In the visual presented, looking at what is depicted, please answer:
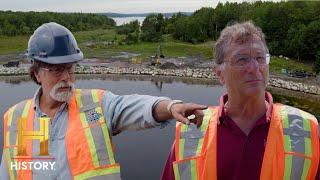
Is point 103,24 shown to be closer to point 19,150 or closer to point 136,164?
point 136,164

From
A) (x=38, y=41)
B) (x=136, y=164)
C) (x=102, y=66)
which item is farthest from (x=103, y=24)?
(x=38, y=41)

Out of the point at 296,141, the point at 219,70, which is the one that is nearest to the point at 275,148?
the point at 296,141

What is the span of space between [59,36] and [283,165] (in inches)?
64.2

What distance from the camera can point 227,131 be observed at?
105 inches

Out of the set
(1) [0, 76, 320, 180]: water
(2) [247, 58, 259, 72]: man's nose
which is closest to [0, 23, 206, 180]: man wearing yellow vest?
(2) [247, 58, 259, 72]: man's nose

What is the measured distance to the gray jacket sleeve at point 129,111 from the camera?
2.69 metres

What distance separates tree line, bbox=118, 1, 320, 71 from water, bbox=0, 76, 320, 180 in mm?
5214

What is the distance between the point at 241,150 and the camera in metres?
2.56

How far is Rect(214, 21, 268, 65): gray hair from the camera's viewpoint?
2680mm

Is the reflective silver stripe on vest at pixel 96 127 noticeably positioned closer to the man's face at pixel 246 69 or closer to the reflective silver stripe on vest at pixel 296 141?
the man's face at pixel 246 69

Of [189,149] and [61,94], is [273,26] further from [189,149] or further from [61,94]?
[189,149]

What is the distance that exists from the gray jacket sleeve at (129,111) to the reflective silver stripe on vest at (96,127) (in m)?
0.06

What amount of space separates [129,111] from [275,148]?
0.87 meters

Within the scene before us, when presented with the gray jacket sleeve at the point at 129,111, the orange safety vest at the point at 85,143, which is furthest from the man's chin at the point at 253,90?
the orange safety vest at the point at 85,143
